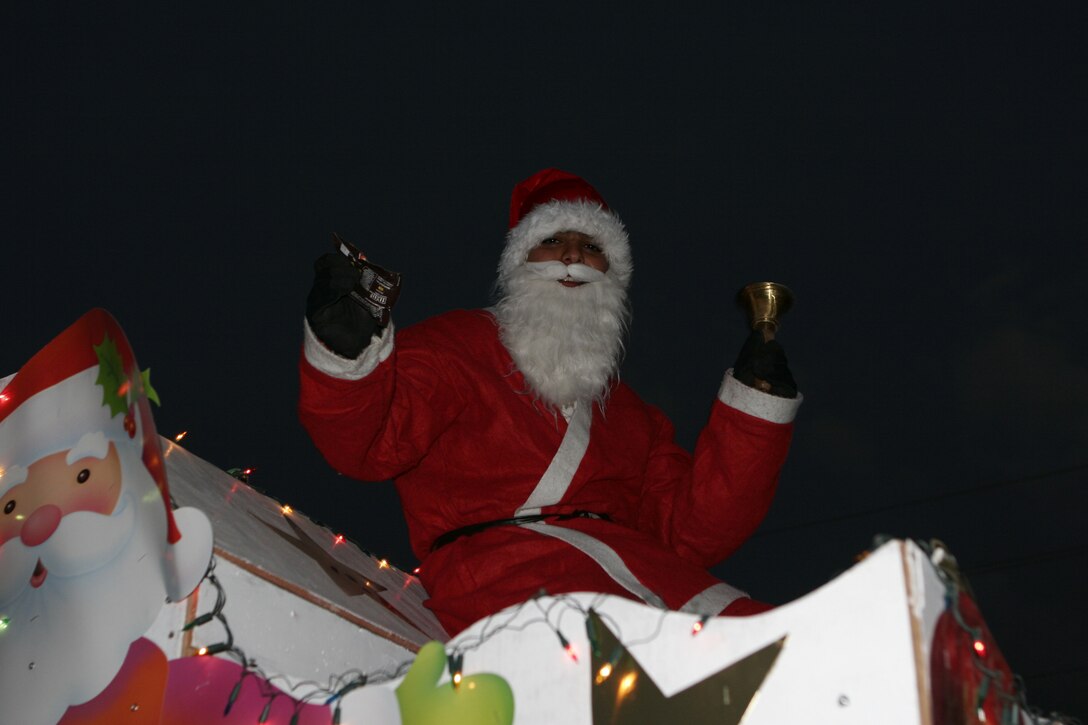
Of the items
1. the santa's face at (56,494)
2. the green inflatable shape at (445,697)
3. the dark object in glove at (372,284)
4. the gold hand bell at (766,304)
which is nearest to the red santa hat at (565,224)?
the gold hand bell at (766,304)

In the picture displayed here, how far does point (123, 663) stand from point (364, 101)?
7257mm

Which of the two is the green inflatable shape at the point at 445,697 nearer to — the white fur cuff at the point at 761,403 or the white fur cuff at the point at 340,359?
the white fur cuff at the point at 340,359

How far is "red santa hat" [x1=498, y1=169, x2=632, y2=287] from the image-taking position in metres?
2.78

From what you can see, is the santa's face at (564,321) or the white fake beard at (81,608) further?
the santa's face at (564,321)

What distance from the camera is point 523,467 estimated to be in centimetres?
227

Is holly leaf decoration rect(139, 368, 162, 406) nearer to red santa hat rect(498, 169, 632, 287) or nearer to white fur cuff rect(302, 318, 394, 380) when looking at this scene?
white fur cuff rect(302, 318, 394, 380)

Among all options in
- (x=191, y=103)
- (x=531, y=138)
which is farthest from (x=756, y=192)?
(x=191, y=103)

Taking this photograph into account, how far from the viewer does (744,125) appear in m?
8.61

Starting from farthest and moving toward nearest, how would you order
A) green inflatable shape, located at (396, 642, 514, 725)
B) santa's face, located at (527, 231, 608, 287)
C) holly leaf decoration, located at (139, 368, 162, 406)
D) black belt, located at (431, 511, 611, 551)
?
santa's face, located at (527, 231, 608, 287)
black belt, located at (431, 511, 611, 551)
holly leaf decoration, located at (139, 368, 162, 406)
green inflatable shape, located at (396, 642, 514, 725)

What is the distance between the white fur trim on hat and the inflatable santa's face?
4.26 ft

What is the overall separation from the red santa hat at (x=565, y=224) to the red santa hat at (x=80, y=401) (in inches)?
50.3

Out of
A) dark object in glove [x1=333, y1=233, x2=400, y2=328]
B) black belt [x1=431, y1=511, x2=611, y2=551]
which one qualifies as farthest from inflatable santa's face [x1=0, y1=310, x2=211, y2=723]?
black belt [x1=431, y1=511, x2=611, y2=551]

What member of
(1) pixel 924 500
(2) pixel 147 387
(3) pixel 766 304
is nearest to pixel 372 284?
(2) pixel 147 387

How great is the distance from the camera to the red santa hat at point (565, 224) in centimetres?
278
